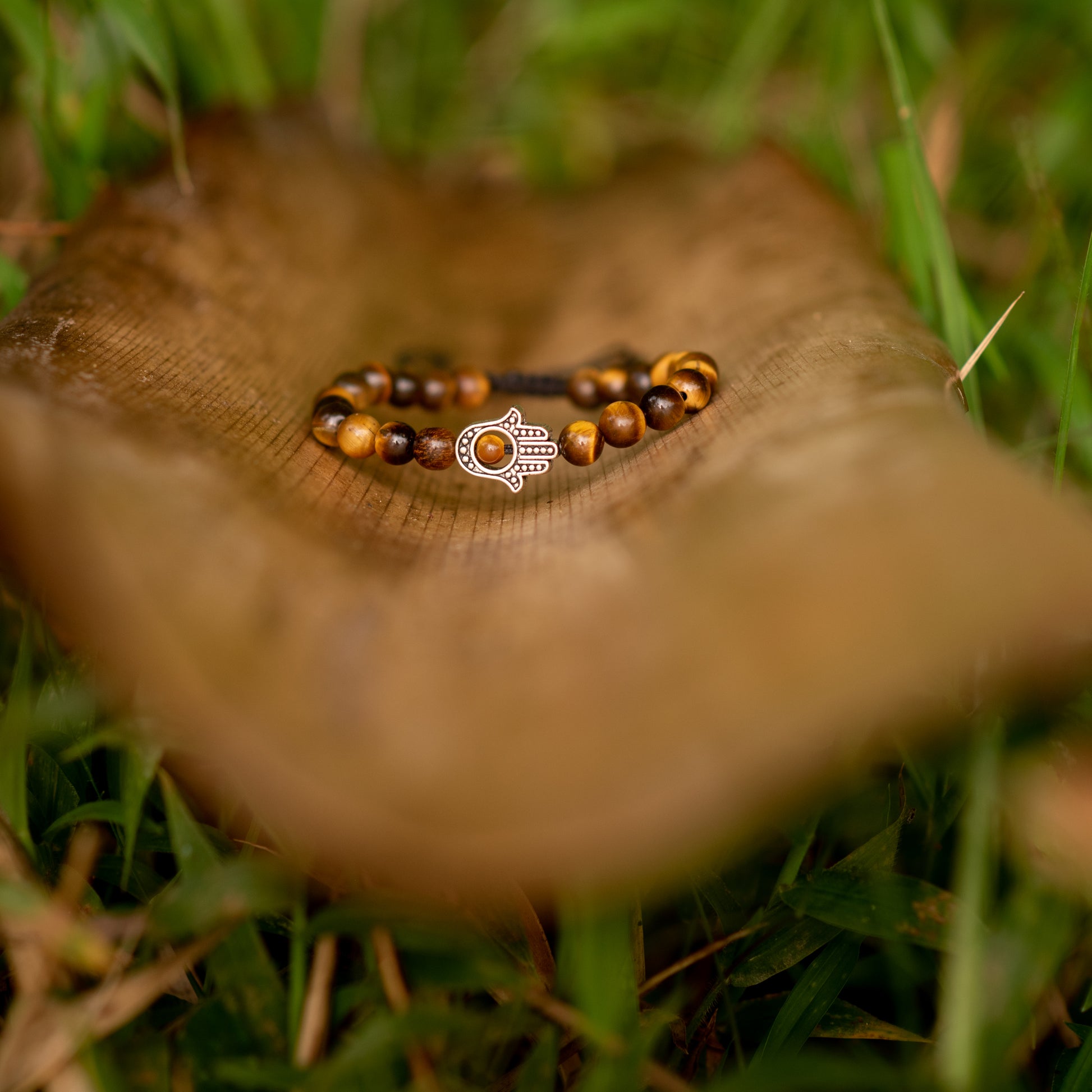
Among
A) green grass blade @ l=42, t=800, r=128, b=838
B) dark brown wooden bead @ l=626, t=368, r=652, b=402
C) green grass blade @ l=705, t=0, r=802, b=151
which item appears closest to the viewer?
green grass blade @ l=42, t=800, r=128, b=838

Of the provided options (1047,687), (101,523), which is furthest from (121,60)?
(1047,687)

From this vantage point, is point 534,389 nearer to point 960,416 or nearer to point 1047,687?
point 960,416

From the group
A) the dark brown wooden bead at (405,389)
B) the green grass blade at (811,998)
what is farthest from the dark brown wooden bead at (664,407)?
the green grass blade at (811,998)

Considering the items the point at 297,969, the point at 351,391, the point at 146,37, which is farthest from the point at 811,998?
the point at 146,37

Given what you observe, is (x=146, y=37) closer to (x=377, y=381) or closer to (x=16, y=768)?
(x=377, y=381)

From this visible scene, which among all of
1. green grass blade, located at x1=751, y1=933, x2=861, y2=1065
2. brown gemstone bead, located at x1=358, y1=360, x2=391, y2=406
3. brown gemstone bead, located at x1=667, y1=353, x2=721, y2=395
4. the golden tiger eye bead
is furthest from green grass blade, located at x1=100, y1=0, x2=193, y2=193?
green grass blade, located at x1=751, y1=933, x2=861, y2=1065

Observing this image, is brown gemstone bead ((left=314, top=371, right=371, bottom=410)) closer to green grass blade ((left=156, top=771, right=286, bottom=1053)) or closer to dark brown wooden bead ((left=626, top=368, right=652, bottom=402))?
dark brown wooden bead ((left=626, top=368, right=652, bottom=402))
